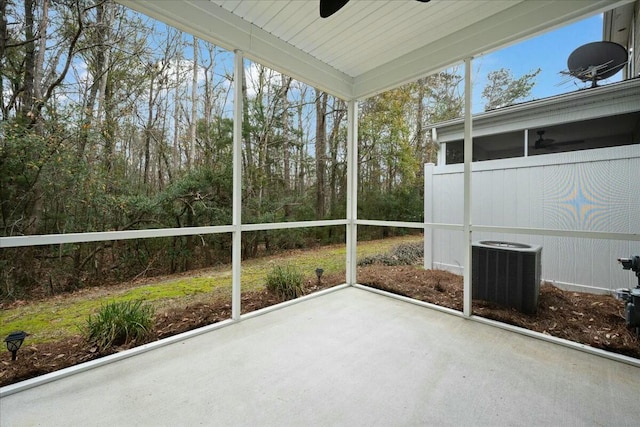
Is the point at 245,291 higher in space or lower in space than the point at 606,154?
lower

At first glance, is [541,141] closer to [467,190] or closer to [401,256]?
[467,190]

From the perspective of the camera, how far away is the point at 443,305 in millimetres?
3312

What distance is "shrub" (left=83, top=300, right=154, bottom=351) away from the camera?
231 centimetres

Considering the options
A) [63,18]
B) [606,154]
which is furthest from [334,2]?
[606,154]

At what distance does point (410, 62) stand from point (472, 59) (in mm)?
690

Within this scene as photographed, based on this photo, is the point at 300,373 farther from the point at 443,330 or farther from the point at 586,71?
the point at 586,71

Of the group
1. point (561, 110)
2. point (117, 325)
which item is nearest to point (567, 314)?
point (561, 110)

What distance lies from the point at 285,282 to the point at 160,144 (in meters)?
2.08

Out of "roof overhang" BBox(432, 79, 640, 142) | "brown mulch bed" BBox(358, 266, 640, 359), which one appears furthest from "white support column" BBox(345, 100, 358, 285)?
"roof overhang" BBox(432, 79, 640, 142)

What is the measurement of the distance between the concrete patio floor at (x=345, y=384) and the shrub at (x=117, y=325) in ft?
0.89

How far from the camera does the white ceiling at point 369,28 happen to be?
2502 millimetres

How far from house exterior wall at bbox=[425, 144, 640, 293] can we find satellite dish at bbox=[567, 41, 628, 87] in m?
0.63

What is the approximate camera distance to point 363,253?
4.23 metres

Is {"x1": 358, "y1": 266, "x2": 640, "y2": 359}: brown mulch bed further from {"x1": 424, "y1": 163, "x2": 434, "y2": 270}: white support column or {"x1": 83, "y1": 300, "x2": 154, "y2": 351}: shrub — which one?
{"x1": 83, "y1": 300, "x2": 154, "y2": 351}: shrub
